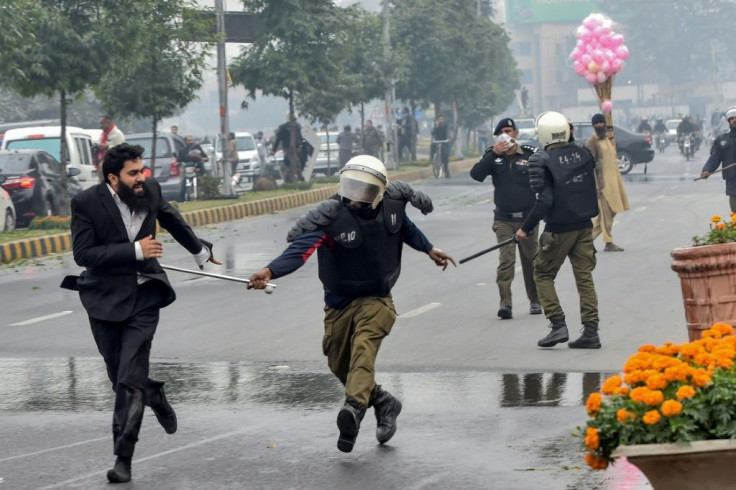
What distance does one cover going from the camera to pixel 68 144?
29.8 meters

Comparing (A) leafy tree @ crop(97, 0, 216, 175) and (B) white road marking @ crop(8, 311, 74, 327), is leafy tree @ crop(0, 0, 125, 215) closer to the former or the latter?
(A) leafy tree @ crop(97, 0, 216, 175)

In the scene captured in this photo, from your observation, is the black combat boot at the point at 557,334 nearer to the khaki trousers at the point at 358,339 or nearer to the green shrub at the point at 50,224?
the khaki trousers at the point at 358,339

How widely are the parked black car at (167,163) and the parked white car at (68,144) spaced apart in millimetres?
1397

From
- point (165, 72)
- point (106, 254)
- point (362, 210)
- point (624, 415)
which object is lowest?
point (624, 415)

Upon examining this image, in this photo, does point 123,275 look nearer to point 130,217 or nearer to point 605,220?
point 130,217

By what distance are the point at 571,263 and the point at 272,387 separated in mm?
2511

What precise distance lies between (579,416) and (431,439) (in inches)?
36.7

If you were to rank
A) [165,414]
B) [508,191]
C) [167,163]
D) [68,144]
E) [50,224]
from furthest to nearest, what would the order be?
[167,163], [68,144], [50,224], [508,191], [165,414]

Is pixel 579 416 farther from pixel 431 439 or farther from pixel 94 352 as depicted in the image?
pixel 94 352

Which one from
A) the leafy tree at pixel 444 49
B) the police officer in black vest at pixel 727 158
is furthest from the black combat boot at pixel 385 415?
the leafy tree at pixel 444 49

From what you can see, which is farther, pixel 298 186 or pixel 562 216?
pixel 298 186

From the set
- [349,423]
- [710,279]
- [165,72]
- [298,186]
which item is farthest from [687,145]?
[349,423]

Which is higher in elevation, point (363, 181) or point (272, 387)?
point (363, 181)

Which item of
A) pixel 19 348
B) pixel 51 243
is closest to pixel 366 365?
pixel 19 348
